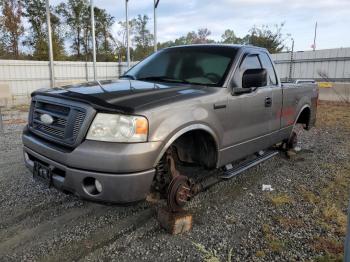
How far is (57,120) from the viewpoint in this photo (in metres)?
2.87

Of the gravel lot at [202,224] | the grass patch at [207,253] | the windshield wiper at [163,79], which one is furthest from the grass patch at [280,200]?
the windshield wiper at [163,79]

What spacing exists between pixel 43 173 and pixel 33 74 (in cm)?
1701

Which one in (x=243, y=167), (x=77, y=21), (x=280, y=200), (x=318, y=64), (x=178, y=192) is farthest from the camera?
(x=77, y=21)

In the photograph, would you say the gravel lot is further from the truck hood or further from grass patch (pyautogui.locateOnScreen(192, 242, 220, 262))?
the truck hood

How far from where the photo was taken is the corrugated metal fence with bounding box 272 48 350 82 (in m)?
17.3

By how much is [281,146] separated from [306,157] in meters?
0.51

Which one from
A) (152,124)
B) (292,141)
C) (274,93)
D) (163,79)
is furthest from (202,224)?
(292,141)

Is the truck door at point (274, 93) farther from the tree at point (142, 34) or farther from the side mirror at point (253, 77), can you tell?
the tree at point (142, 34)

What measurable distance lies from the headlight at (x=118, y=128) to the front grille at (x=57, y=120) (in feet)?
0.46

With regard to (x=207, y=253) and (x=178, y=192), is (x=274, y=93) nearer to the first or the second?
(x=178, y=192)

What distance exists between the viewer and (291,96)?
5.07m

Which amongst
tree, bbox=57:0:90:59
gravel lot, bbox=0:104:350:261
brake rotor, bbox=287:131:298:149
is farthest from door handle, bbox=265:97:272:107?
tree, bbox=57:0:90:59

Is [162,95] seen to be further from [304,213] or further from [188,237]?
[304,213]

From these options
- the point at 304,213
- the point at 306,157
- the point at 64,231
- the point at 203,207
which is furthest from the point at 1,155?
the point at 306,157
